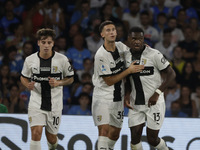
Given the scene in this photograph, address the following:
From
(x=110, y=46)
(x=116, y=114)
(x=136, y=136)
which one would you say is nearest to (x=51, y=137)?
(x=116, y=114)

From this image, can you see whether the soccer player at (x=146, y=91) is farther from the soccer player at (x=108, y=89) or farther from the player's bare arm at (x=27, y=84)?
the player's bare arm at (x=27, y=84)

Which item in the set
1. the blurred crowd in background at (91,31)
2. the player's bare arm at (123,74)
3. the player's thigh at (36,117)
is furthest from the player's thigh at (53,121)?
the blurred crowd in background at (91,31)

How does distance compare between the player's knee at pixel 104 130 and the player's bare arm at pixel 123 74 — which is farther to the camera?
the player's knee at pixel 104 130

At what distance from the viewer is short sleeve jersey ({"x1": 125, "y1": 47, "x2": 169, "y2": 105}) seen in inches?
267

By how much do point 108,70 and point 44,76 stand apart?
2.99ft

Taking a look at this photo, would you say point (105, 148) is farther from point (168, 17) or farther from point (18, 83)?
point (168, 17)

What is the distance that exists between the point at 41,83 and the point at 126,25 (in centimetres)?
488

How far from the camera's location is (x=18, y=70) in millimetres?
10484

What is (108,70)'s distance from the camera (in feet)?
22.4

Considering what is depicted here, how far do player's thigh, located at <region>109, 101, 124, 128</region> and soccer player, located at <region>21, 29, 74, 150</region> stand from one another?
2.42 ft

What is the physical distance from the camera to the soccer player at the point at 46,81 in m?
6.88

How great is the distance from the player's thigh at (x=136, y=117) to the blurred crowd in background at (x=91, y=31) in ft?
9.68

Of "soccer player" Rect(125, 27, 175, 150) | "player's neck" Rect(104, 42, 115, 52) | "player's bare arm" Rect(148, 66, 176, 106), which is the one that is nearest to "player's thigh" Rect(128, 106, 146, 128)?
"soccer player" Rect(125, 27, 175, 150)

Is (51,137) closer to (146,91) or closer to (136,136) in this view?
(136,136)
